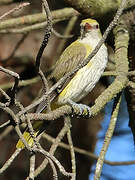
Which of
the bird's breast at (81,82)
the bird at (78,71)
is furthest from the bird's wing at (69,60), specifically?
the bird's breast at (81,82)

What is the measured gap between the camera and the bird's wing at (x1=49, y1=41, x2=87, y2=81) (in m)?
3.36

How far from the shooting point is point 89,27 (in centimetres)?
364

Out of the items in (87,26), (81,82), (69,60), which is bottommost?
(81,82)

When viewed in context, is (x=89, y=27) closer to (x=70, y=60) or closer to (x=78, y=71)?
(x=70, y=60)

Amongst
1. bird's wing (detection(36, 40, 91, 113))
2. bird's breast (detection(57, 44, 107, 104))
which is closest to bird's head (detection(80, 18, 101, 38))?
bird's wing (detection(36, 40, 91, 113))

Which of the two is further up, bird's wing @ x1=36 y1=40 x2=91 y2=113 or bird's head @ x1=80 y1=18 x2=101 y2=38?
bird's head @ x1=80 y1=18 x2=101 y2=38

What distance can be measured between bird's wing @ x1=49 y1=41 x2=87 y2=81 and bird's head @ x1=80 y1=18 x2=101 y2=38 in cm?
16

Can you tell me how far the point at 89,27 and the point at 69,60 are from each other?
1.20 feet

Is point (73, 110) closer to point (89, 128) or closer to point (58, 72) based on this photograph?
point (58, 72)

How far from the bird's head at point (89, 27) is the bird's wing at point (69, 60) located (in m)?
0.16

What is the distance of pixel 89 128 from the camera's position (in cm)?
495

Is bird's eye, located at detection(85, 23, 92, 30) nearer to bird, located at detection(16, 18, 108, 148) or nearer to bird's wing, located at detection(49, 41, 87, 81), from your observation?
bird, located at detection(16, 18, 108, 148)

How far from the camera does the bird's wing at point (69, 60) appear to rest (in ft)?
11.0

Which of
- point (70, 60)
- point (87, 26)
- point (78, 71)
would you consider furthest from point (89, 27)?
point (78, 71)
